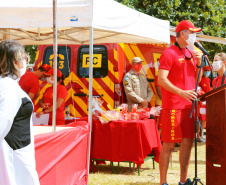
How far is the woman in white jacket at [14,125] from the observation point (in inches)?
107

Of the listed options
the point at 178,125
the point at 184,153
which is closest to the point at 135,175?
the point at 184,153

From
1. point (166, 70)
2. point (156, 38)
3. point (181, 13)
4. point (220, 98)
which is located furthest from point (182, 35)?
point (181, 13)

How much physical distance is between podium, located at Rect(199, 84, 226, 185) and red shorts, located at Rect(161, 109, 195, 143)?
825mm

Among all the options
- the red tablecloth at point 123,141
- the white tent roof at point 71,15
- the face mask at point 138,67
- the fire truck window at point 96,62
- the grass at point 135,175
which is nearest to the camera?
the white tent roof at point 71,15

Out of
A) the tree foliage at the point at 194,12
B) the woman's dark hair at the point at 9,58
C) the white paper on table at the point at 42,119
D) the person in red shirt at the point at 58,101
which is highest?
the tree foliage at the point at 194,12

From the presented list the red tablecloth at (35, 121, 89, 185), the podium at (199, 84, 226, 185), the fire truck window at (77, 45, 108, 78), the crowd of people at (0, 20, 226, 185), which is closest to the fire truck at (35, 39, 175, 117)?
the fire truck window at (77, 45, 108, 78)

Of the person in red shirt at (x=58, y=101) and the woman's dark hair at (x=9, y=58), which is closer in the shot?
Answer: the woman's dark hair at (x=9, y=58)

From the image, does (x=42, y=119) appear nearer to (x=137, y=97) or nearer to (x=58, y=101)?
(x=58, y=101)

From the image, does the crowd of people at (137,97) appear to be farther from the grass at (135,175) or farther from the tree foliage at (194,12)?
the tree foliage at (194,12)

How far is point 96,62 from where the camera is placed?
8.96 m

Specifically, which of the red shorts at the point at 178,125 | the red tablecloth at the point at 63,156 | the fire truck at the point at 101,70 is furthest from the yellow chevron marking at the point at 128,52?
the red shorts at the point at 178,125

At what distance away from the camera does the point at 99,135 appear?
712 centimetres

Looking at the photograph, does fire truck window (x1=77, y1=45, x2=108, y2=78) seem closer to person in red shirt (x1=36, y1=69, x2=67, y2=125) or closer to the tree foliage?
person in red shirt (x1=36, y1=69, x2=67, y2=125)

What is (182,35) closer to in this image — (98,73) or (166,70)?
(166,70)
